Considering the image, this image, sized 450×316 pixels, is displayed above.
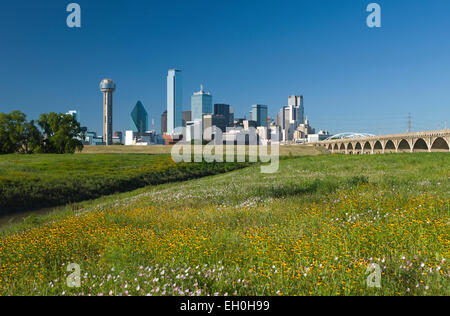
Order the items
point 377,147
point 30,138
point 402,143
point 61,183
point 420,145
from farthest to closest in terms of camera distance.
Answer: point 377,147 < point 402,143 < point 420,145 < point 30,138 < point 61,183

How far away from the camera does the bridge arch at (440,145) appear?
96.2 m

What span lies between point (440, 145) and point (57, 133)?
11107 cm

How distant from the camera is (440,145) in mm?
99625

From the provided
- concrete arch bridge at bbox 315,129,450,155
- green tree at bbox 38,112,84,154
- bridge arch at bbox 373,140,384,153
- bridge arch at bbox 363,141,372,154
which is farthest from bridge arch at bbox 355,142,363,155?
green tree at bbox 38,112,84,154

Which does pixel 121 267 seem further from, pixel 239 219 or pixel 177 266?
pixel 239 219

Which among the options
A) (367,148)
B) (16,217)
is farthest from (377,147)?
(16,217)

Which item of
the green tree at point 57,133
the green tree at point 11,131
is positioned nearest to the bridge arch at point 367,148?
the green tree at point 57,133

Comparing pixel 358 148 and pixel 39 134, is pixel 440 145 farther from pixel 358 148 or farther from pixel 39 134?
pixel 39 134

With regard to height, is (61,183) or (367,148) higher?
(367,148)

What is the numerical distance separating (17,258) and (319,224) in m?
7.60

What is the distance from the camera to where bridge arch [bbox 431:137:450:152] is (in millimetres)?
96162
